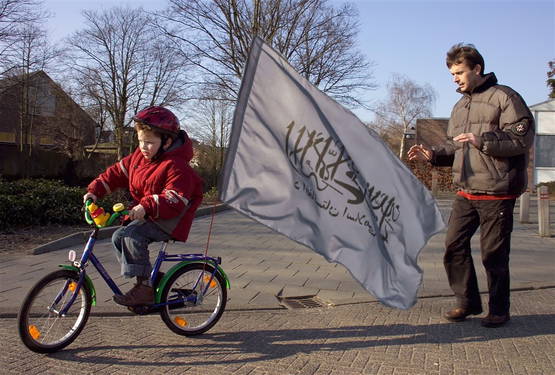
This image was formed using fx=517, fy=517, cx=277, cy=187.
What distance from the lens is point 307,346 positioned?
366 cm

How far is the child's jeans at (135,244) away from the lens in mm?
3545

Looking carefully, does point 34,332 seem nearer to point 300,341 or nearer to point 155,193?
point 155,193

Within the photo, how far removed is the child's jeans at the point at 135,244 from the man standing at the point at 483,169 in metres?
2.12

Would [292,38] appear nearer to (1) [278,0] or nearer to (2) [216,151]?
(1) [278,0]

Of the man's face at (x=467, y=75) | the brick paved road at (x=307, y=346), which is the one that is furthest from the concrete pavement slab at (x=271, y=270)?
the man's face at (x=467, y=75)

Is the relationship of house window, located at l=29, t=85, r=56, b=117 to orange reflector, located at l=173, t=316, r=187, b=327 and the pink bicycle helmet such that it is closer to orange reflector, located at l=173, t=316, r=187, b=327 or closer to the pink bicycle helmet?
the pink bicycle helmet

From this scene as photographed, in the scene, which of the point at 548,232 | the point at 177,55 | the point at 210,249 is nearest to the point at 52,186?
the point at 210,249

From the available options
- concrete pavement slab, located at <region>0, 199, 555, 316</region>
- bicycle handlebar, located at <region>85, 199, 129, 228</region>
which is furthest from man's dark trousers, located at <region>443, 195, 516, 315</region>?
bicycle handlebar, located at <region>85, 199, 129, 228</region>

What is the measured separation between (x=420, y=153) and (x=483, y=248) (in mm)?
901

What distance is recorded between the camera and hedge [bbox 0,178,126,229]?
8.34 metres

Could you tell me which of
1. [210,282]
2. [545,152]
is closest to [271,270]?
[210,282]

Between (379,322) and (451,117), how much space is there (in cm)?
183

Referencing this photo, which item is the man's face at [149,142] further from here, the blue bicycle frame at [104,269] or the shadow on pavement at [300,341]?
the shadow on pavement at [300,341]

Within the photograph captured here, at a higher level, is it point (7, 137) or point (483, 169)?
point (7, 137)
